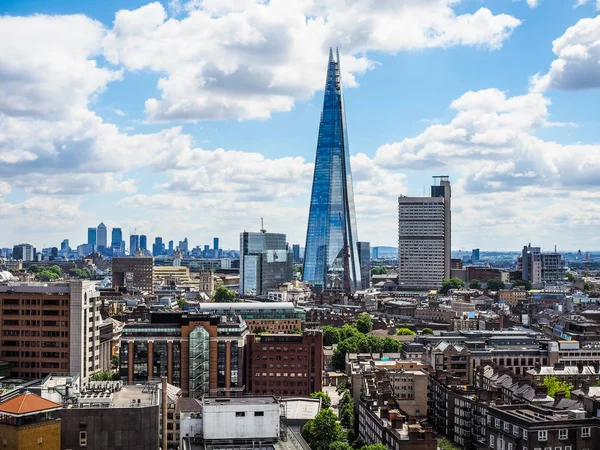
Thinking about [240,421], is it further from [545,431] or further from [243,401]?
[545,431]

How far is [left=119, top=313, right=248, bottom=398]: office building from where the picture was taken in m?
100

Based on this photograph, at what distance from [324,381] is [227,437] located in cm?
5772

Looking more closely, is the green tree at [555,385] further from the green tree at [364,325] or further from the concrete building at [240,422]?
the green tree at [364,325]

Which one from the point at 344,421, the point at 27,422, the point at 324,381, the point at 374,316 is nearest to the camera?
the point at 27,422

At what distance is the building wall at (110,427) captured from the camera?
59406 millimetres

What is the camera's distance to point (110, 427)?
197ft

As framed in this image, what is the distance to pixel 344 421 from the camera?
92.2 meters

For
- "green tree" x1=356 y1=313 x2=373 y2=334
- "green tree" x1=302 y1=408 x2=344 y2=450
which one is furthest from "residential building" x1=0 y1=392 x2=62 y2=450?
"green tree" x1=356 y1=313 x2=373 y2=334

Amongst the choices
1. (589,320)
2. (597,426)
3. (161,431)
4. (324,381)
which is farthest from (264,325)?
(597,426)

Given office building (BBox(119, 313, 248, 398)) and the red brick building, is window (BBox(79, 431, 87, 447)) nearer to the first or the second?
office building (BBox(119, 313, 248, 398))

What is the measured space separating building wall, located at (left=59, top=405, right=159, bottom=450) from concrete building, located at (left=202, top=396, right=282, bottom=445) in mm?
4813

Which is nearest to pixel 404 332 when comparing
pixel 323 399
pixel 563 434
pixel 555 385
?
pixel 555 385

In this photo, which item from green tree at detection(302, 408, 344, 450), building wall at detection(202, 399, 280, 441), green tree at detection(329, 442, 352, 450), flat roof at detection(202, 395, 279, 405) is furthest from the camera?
green tree at detection(302, 408, 344, 450)

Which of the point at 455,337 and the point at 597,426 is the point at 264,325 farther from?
the point at 597,426
